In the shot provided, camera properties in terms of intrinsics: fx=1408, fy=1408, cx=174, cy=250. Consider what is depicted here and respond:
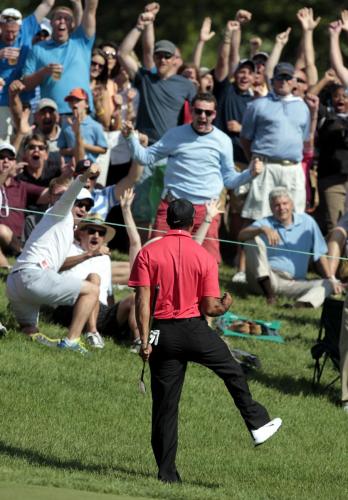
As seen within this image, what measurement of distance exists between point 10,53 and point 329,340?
19.5ft

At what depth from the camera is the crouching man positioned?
14281 millimetres

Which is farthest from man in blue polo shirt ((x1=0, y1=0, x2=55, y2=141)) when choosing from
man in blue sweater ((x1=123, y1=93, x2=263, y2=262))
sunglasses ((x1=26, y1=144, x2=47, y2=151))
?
man in blue sweater ((x1=123, y1=93, x2=263, y2=262))

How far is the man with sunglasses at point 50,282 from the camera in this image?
540 inches

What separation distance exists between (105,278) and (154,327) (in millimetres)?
4823

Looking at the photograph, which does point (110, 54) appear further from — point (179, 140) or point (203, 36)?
point (179, 140)

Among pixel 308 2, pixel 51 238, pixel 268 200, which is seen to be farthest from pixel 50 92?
pixel 308 2

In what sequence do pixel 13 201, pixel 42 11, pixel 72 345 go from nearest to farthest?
pixel 72 345 → pixel 13 201 → pixel 42 11

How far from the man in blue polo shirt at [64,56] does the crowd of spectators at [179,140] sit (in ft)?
0.06

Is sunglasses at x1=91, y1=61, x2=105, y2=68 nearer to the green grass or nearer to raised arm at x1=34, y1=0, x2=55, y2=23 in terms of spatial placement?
raised arm at x1=34, y1=0, x2=55, y2=23

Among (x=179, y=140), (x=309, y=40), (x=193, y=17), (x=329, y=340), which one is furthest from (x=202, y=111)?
(x=193, y=17)

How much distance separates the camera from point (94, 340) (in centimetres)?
1409

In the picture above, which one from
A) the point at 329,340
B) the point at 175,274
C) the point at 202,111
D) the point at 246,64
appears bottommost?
the point at 329,340

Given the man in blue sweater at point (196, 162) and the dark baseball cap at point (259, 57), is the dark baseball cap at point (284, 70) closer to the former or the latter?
the man in blue sweater at point (196, 162)

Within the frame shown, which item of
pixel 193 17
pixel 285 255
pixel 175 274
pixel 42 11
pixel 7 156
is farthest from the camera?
pixel 193 17
